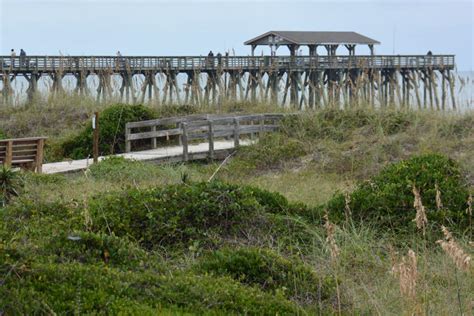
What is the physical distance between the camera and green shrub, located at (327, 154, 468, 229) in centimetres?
1042

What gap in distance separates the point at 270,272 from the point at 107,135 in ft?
45.0

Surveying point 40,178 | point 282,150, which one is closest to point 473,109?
point 282,150

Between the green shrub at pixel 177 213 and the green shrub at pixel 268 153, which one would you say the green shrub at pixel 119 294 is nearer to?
the green shrub at pixel 177 213

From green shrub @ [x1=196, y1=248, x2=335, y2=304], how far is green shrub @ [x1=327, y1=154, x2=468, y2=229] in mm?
3266

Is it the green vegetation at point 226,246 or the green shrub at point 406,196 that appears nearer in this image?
the green vegetation at point 226,246

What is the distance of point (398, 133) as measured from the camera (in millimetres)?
19031

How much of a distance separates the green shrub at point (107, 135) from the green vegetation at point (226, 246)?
4550 mm

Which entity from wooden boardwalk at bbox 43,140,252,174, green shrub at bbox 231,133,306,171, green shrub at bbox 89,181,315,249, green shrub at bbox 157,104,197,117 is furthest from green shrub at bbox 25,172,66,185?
green shrub at bbox 157,104,197,117

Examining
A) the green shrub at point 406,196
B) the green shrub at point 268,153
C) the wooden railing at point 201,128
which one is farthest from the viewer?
the wooden railing at point 201,128

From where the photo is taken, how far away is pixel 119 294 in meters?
6.12

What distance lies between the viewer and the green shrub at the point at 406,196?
410 inches

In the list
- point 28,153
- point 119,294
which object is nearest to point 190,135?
point 28,153

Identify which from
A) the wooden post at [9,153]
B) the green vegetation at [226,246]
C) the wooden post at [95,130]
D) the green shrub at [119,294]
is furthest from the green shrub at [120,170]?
the green shrub at [119,294]

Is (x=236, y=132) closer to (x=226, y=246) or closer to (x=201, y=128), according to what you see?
(x=201, y=128)
